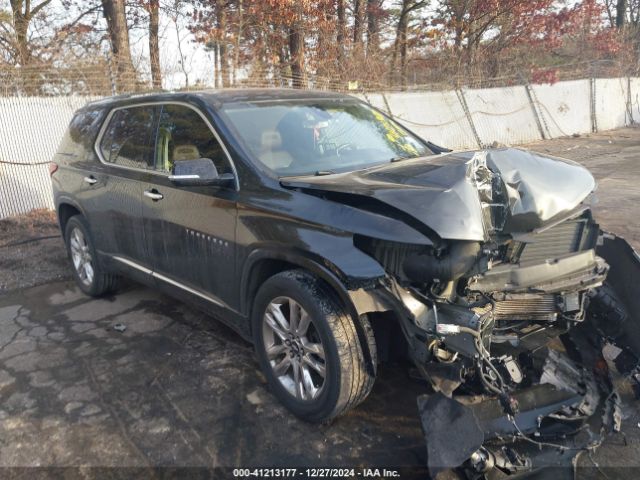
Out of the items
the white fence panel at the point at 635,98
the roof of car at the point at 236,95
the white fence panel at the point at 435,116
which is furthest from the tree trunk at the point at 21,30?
the white fence panel at the point at 635,98

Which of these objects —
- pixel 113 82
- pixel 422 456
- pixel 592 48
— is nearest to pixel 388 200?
pixel 422 456

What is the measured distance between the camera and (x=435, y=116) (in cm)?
1434

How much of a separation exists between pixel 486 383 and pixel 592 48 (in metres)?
27.6

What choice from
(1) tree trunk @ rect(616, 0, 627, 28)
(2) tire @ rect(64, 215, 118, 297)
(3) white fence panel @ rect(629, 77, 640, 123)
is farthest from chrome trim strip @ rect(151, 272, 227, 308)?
(1) tree trunk @ rect(616, 0, 627, 28)

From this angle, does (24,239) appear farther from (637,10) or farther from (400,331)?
(637,10)

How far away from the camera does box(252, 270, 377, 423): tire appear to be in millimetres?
2713

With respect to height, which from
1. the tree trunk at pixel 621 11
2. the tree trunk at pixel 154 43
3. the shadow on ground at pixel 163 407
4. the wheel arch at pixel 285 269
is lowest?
the shadow on ground at pixel 163 407

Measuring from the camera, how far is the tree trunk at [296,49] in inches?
579

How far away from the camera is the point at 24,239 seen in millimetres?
7070

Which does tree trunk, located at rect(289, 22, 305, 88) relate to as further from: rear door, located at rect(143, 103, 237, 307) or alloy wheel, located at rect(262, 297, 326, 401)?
alloy wheel, located at rect(262, 297, 326, 401)

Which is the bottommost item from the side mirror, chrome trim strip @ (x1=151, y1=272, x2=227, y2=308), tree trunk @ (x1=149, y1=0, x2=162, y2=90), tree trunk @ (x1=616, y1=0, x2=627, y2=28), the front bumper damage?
the front bumper damage

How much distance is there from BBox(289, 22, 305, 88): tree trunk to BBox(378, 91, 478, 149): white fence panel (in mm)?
2941

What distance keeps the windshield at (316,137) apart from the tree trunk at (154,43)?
324 inches

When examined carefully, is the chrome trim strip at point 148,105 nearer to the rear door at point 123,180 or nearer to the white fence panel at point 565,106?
the rear door at point 123,180
